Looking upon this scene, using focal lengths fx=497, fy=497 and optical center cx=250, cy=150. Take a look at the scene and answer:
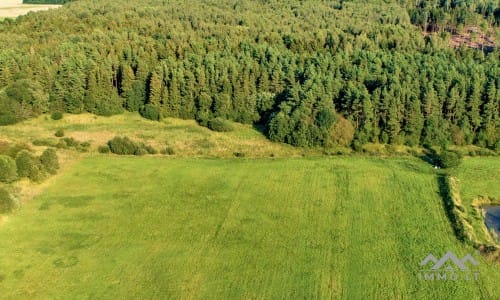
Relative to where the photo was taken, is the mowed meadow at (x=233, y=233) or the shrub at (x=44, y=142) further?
the shrub at (x=44, y=142)

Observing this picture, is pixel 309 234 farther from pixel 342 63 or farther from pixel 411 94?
pixel 342 63

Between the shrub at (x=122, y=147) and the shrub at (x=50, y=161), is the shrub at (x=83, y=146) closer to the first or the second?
the shrub at (x=122, y=147)

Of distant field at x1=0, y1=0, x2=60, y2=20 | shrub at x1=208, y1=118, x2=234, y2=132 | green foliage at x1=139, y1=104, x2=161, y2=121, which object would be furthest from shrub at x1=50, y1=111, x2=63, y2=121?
distant field at x1=0, y1=0, x2=60, y2=20

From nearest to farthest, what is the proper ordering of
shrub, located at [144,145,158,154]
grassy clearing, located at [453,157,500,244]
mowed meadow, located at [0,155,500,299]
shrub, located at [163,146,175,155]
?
1. mowed meadow, located at [0,155,500,299]
2. grassy clearing, located at [453,157,500,244]
3. shrub, located at [144,145,158,154]
4. shrub, located at [163,146,175,155]

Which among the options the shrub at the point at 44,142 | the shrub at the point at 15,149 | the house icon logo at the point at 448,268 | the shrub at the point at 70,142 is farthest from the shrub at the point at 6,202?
the house icon logo at the point at 448,268

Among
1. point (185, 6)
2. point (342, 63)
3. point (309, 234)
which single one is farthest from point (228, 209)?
point (185, 6)

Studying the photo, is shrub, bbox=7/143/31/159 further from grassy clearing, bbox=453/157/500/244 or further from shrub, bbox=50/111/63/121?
grassy clearing, bbox=453/157/500/244

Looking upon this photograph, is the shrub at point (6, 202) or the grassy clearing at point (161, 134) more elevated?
the grassy clearing at point (161, 134)
